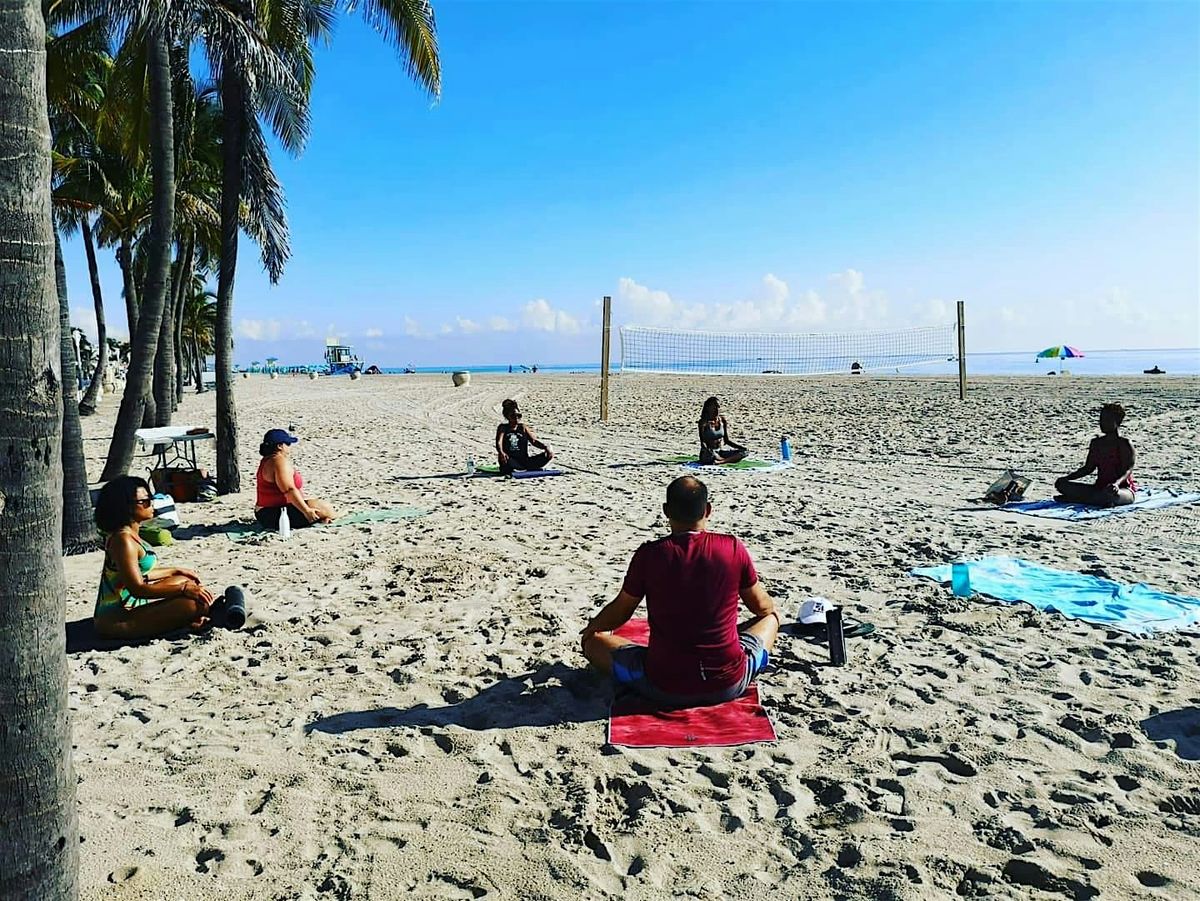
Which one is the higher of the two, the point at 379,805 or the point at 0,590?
the point at 0,590

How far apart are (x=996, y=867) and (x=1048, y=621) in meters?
2.61

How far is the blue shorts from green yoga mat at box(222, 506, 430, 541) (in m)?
4.81

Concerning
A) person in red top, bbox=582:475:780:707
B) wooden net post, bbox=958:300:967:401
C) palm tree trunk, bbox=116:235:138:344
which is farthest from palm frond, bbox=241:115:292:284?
wooden net post, bbox=958:300:967:401

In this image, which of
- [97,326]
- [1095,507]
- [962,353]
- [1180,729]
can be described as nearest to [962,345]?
[962,353]

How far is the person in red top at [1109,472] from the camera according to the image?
7.82 metres

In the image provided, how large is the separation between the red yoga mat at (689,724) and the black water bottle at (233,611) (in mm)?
2526

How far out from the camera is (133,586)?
4.63 meters

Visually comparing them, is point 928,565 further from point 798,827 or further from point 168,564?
point 168,564

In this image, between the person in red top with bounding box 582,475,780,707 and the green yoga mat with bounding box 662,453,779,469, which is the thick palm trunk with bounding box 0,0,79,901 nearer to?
the person in red top with bounding box 582,475,780,707

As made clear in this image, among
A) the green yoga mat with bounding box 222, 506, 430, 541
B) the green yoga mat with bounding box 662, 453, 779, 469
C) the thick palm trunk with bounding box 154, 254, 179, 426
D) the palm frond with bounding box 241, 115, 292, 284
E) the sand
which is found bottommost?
the sand

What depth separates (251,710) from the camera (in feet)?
12.6

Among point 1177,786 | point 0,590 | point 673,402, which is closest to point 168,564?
point 0,590

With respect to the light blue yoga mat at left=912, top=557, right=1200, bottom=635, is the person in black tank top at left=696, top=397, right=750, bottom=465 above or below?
above

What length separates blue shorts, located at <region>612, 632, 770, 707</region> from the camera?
3689 millimetres
